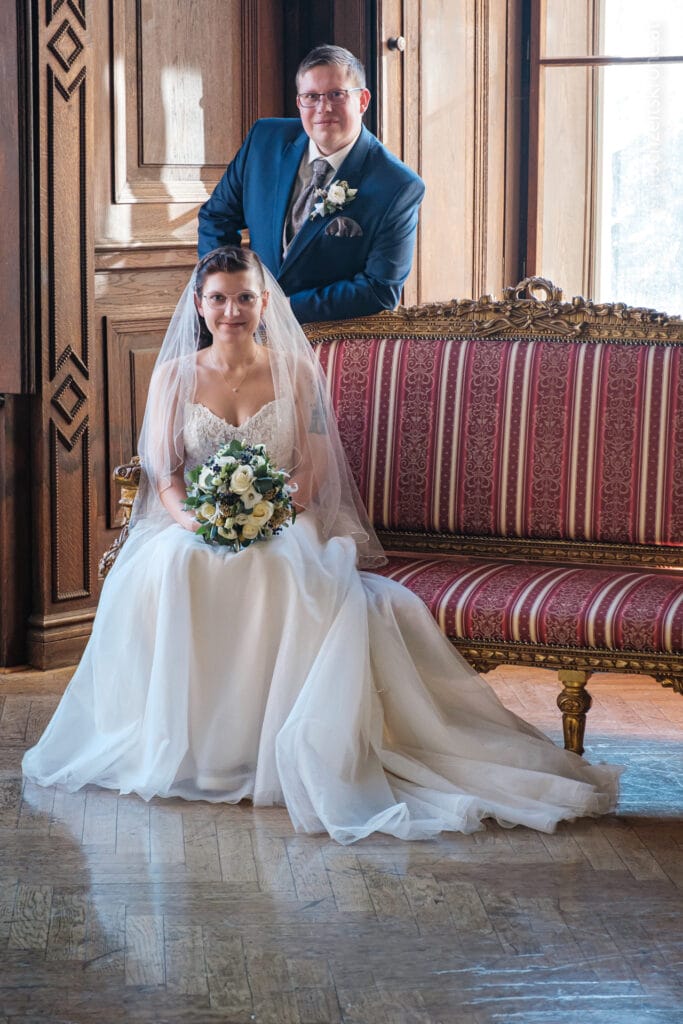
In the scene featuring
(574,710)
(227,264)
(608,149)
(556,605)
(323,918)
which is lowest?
(323,918)

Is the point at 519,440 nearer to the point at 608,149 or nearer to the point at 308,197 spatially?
the point at 308,197

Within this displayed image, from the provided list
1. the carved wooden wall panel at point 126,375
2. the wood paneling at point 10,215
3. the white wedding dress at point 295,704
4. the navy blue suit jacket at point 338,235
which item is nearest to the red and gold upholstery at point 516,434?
the navy blue suit jacket at point 338,235

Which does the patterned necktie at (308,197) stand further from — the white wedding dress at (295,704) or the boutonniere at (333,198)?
the white wedding dress at (295,704)

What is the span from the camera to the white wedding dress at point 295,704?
134 inches

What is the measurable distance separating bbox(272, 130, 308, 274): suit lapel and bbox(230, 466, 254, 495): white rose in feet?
3.20

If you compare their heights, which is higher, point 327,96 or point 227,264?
point 327,96

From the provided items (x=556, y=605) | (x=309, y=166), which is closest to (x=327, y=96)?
(x=309, y=166)

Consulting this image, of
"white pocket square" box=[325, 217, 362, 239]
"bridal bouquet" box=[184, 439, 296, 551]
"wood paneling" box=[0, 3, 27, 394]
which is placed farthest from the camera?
"wood paneling" box=[0, 3, 27, 394]

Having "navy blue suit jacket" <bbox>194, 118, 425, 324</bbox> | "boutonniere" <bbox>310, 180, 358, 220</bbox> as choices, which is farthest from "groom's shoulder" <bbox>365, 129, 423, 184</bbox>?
"boutonniere" <bbox>310, 180, 358, 220</bbox>

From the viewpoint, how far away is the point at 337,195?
4207 mm

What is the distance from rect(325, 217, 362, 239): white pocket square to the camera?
4242 millimetres

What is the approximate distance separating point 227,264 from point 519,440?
0.93 m

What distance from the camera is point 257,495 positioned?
362cm

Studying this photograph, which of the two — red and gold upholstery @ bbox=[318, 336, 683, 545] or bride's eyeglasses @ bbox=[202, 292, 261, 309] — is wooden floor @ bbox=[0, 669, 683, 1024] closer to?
red and gold upholstery @ bbox=[318, 336, 683, 545]
